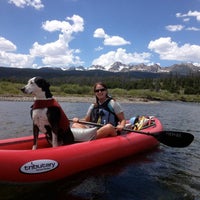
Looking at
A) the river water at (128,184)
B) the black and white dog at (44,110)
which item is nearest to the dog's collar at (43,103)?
the black and white dog at (44,110)

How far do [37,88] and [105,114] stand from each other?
215cm

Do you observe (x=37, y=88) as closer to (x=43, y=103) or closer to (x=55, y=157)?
(x=43, y=103)

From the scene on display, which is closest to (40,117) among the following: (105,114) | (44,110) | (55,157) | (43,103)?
(44,110)

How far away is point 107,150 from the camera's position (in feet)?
20.1

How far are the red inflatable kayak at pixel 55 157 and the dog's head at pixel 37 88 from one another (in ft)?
3.13

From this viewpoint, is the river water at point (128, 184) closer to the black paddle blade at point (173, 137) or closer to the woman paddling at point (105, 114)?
the black paddle blade at point (173, 137)

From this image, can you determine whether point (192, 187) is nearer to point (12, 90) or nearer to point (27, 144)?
point (27, 144)

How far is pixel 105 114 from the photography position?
682 cm

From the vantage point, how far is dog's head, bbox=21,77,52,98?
16.7 ft

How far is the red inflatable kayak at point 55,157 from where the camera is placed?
444cm

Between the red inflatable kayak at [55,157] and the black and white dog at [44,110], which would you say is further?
the black and white dog at [44,110]

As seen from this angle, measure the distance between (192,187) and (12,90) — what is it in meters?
53.9

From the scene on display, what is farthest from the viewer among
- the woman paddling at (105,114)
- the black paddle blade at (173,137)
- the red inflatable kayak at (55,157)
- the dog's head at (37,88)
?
the black paddle blade at (173,137)

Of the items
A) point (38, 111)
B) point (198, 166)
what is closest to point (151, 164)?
point (198, 166)
